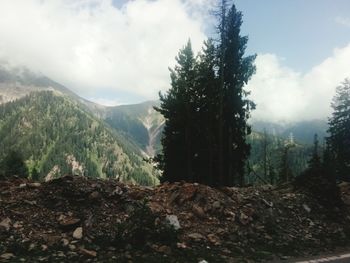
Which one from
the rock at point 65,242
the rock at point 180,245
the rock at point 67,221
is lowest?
the rock at point 180,245

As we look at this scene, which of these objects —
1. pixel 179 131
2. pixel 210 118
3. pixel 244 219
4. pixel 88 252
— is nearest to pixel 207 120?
pixel 210 118

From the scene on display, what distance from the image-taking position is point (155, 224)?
10727 mm

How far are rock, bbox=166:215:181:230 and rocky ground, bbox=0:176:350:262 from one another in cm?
3

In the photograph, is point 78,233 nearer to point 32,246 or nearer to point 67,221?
point 67,221

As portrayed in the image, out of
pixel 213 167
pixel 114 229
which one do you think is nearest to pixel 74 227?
pixel 114 229

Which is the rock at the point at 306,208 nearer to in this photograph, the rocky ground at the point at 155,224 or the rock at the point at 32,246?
the rocky ground at the point at 155,224

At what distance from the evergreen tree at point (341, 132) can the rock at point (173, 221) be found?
36.7 m

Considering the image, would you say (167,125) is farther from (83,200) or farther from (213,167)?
(83,200)

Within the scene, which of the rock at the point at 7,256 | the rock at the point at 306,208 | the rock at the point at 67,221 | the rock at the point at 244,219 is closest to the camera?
the rock at the point at 7,256

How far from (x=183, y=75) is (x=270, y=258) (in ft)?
92.4

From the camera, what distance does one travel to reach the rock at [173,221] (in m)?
11.2

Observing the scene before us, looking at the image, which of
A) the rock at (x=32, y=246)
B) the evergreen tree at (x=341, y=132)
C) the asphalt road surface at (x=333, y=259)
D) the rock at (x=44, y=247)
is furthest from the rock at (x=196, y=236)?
the evergreen tree at (x=341, y=132)

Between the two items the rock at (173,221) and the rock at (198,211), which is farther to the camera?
the rock at (198,211)

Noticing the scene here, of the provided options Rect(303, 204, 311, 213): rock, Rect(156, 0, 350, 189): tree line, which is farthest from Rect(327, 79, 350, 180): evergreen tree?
Rect(303, 204, 311, 213): rock
